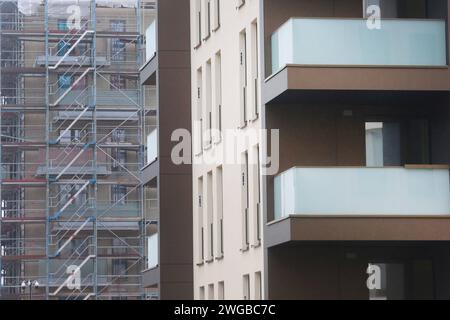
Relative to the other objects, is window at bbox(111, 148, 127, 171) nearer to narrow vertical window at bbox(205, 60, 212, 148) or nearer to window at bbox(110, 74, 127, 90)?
window at bbox(110, 74, 127, 90)

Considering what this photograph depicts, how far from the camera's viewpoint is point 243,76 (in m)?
23.2

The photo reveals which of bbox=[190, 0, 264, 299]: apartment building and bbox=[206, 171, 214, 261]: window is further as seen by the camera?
bbox=[206, 171, 214, 261]: window

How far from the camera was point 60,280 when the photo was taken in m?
47.0

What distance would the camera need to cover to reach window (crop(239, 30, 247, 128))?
906 inches

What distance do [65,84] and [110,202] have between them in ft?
13.8

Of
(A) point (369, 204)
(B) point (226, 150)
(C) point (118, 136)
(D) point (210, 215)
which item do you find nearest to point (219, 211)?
(D) point (210, 215)

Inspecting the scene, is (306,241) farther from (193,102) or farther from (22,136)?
(22,136)

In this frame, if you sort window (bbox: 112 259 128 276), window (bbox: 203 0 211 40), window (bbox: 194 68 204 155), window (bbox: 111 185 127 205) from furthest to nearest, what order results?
window (bbox: 111 185 127 205), window (bbox: 112 259 128 276), window (bbox: 194 68 204 155), window (bbox: 203 0 211 40)

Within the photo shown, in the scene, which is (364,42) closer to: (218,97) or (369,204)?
(369,204)

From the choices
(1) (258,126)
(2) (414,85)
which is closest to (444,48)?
(2) (414,85)

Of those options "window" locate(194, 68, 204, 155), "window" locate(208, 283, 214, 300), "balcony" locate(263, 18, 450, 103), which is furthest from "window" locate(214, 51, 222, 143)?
"balcony" locate(263, 18, 450, 103)

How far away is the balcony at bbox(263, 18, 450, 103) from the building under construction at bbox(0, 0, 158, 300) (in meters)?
28.1

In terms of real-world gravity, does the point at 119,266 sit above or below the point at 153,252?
above

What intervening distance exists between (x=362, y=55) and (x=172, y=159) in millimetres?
9118
